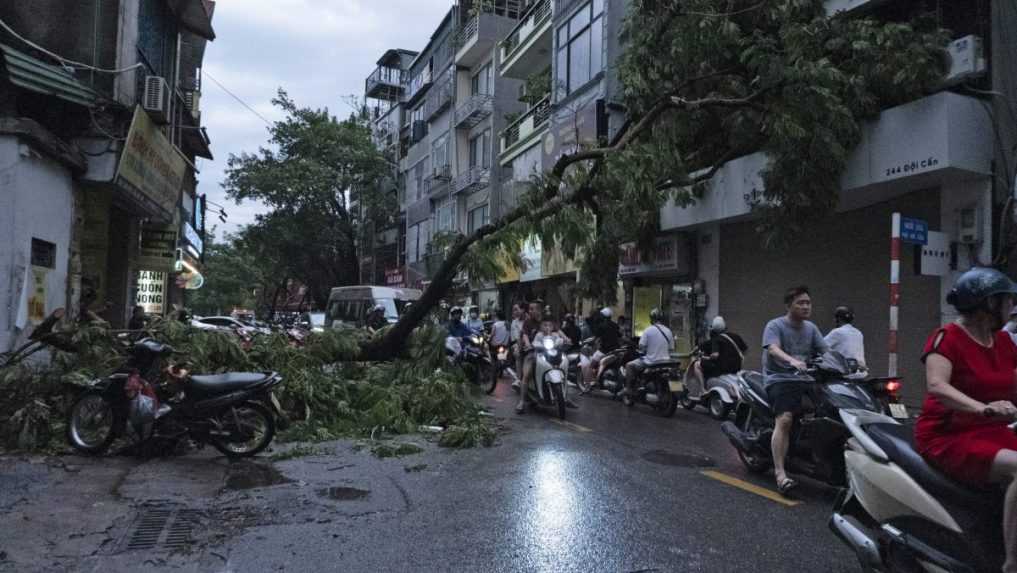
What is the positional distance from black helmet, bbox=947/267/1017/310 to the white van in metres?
18.9

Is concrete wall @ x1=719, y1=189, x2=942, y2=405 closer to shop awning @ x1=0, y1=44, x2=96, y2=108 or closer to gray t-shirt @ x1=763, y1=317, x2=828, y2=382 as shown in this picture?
gray t-shirt @ x1=763, y1=317, x2=828, y2=382

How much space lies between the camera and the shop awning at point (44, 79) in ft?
33.7

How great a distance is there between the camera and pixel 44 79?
1080 cm

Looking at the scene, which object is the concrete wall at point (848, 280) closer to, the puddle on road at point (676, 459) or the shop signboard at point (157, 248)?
the puddle on road at point (676, 459)

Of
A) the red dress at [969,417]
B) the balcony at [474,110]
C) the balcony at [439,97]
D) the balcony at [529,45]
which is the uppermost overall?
the balcony at [439,97]

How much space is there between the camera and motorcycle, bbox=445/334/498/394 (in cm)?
1310

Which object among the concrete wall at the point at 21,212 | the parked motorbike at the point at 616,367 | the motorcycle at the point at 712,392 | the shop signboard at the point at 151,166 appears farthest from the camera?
the parked motorbike at the point at 616,367

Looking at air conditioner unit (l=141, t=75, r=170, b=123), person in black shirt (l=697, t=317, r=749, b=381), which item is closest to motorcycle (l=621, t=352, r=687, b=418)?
person in black shirt (l=697, t=317, r=749, b=381)

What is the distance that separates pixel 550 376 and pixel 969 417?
285 inches

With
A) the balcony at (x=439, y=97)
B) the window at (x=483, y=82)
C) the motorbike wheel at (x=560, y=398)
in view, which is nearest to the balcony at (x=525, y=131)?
the window at (x=483, y=82)

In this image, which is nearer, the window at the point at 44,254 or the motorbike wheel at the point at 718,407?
the motorbike wheel at the point at 718,407

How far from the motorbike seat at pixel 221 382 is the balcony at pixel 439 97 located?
106ft

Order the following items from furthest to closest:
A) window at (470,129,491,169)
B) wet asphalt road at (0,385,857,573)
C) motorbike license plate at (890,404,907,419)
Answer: window at (470,129,491,169) < motorbike license plate at (890,404,907,419) < wet asphalt road at (0,385,857,573)

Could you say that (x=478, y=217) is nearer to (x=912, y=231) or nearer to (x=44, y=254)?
(x=44, y=254)
